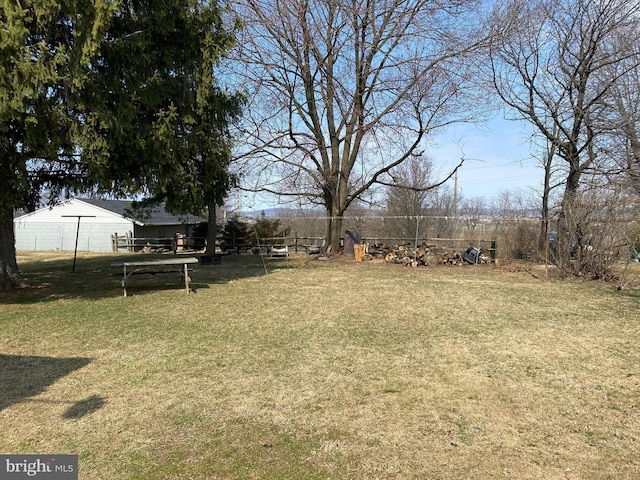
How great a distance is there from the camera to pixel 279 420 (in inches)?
139

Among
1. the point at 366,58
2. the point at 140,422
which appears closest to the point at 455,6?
the point at 366,58

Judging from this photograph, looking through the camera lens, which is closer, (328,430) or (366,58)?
(328,430)

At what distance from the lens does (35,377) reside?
4.50 meters

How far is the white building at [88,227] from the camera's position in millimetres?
29594

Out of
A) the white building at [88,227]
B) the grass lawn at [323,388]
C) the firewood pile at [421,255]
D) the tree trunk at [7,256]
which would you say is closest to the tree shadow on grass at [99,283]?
the tree trunk at [7,256]

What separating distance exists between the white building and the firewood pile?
51.7 ft

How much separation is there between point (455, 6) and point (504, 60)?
3981 millimetres

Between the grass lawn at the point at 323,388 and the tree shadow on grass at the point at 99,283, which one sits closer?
the grass lawn at the point at 323,388

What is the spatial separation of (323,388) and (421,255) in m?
13.4

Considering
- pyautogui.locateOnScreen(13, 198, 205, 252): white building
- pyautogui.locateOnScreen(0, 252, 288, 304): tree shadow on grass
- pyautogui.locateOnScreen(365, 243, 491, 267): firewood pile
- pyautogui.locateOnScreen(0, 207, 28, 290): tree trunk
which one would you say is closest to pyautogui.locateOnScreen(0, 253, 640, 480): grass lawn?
pyautogui.locateOnScreen(0, 252, 288, 304): tree shadow on grass

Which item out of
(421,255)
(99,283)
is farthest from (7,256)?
(421,255)

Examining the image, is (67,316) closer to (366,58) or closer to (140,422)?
(140,422)

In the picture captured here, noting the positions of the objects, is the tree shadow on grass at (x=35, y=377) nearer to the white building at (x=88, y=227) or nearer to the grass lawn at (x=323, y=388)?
the grass lawn at (x=323, y=388)

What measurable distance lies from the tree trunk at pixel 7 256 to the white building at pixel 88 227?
19333 mm
